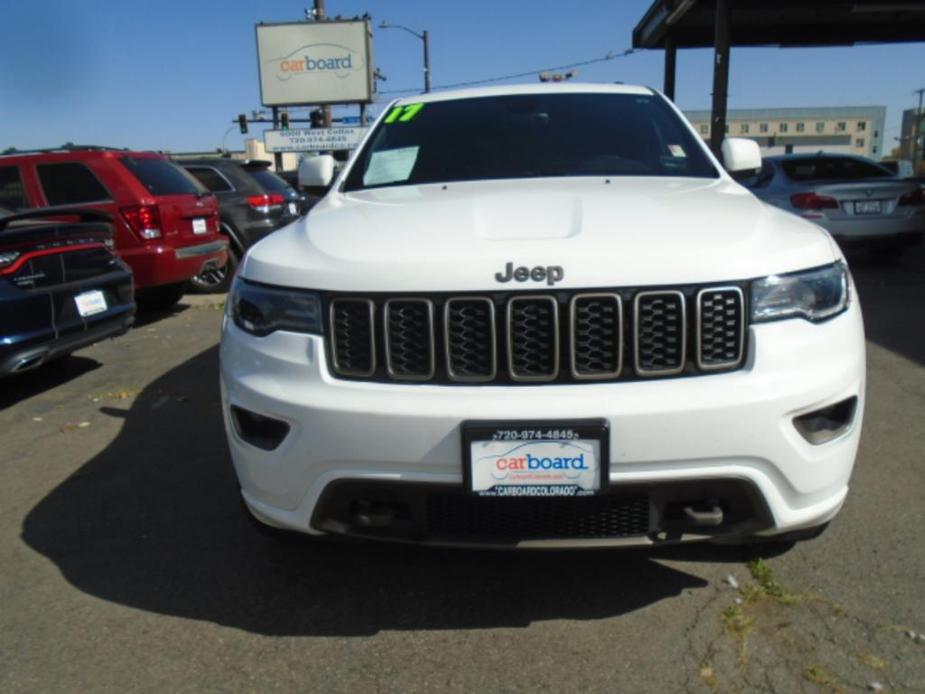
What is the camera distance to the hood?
2.14m

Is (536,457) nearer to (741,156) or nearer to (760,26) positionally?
(741,156)

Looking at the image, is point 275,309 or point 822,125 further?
point 822,125

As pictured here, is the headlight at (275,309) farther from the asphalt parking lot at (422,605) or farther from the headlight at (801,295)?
the headlight at (801,295)

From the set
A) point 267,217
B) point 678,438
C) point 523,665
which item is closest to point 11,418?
point 523,665

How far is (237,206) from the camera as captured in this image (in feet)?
32.4

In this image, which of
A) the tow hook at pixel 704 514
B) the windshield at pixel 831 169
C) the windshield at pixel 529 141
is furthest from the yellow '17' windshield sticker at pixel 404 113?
the windshield at pixel 831 169

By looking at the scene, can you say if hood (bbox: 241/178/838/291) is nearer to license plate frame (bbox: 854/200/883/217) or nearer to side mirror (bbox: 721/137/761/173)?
side mirror (bbox: 721/137/761/173)

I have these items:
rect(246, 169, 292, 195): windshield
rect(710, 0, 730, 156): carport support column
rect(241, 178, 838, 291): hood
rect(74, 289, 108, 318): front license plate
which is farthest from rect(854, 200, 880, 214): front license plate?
rect(74, 289, 108, 318): front license plate

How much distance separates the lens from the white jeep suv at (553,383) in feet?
6.85

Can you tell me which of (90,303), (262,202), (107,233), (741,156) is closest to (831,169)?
(262,202)

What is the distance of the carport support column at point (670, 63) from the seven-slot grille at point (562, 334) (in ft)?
57.9

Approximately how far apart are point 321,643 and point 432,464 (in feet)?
2.45

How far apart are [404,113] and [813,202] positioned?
708 centimetres

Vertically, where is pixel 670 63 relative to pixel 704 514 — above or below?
above
